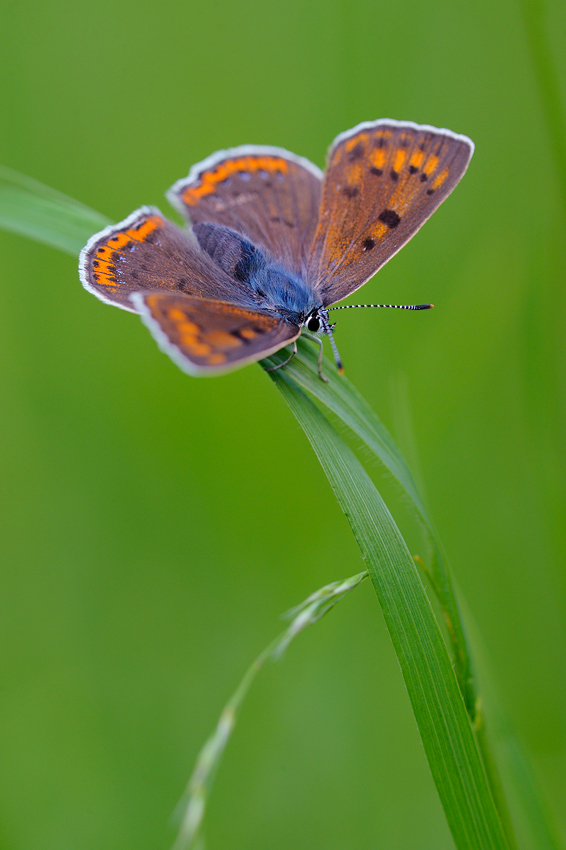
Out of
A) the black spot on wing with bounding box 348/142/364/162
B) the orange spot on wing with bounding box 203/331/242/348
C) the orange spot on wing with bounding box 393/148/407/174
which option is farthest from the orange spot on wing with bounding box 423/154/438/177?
the orange spot on wing with bounding box 203/331/242/348

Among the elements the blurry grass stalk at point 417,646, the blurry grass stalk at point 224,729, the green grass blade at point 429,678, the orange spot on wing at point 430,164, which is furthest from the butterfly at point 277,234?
the blurry grass stalk at point 224,729

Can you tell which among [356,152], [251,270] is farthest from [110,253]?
[356,152]

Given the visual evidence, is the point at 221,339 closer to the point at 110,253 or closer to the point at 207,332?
the point at 207,332

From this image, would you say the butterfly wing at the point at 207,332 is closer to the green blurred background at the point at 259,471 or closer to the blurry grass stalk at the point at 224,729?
the blurry grass stalk at the point at 224,729

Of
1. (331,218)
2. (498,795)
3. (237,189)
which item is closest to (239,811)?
(498,795)

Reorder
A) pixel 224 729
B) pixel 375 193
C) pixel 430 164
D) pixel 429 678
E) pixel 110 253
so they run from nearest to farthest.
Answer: pixel 224 729 → pixel 429 678 → pixel 110 253 → pixel 430 164 → pixel 375 193

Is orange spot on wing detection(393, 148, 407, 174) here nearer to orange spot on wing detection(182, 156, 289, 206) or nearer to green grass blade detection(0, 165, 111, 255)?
orange spot on wing detection(182, 156, 289, 206)
